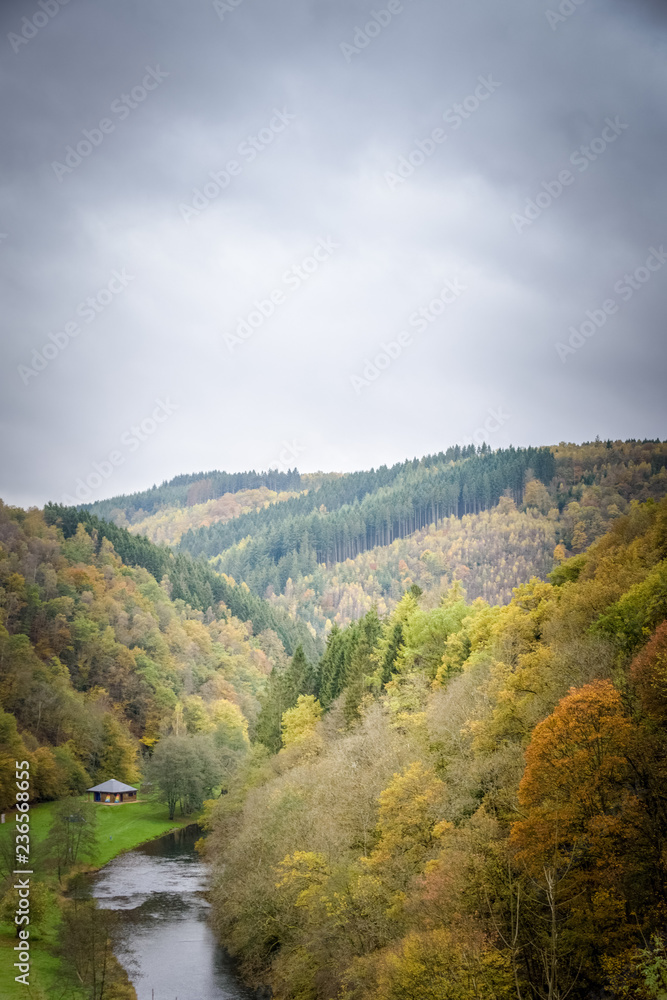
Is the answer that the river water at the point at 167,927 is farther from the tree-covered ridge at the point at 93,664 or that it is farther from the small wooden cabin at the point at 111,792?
the small wooden cabin at the point at 111,792

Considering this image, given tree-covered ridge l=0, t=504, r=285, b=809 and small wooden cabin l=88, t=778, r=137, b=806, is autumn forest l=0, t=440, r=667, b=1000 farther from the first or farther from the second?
small wooden cabin l=88, t=778, r=137, b=806

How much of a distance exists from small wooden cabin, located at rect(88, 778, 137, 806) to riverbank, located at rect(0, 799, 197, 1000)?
1.89 meters

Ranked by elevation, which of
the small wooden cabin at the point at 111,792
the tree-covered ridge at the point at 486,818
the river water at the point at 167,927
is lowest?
the river water at the point at 167,927

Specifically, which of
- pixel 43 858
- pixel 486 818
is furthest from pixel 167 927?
pixel 486 818

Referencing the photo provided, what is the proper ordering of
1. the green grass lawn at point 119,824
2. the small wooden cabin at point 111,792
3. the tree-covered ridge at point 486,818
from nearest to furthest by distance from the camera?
the tree-covered ridge at point 486,818, the green grass lawn at point 119,824, the small wooden cabin at point 111,792

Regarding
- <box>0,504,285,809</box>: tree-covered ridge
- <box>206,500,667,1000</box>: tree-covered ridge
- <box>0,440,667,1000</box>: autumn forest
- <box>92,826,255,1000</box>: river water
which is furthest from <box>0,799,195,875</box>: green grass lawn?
<box>206,500,667,1000</box>: tree-covered ridge

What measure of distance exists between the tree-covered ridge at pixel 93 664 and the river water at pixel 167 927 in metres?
13.9

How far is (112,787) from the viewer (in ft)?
350

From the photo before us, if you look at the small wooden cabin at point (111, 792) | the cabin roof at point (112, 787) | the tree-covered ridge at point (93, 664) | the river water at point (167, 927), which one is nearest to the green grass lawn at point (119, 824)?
the small wooden cabin at point (111, 792)

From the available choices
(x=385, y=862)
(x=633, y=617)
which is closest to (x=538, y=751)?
(x=633, y=617)

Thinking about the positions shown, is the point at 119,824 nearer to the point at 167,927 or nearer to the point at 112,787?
the point at 112,787

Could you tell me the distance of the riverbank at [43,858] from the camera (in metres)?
45.4

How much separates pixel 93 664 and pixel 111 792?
100ft

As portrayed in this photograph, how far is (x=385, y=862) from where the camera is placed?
44.0m
